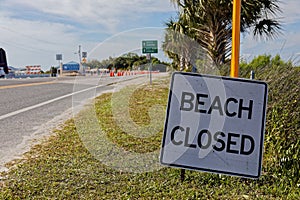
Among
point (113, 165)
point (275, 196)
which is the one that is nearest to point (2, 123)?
point (113, 165)

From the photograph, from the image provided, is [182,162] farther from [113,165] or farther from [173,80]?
[113,165]

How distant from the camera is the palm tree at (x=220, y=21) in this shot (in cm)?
1051

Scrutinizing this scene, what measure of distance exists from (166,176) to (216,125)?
1.03m

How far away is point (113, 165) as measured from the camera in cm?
366

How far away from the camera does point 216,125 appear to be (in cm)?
262

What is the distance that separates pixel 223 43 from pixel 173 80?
8572 millimetres

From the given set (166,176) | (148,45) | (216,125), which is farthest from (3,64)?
(216,125)

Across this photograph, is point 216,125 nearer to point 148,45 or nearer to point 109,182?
point 109,182

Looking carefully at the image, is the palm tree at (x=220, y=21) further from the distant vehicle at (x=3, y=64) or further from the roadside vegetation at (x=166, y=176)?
the distant vehicle at (x=3, y=64)

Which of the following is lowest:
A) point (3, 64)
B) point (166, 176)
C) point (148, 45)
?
point (166, 176)

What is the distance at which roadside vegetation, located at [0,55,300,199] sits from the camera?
116 inches

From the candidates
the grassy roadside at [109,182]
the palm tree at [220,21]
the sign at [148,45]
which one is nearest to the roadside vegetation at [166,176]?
the grassy roadside at [109,182]

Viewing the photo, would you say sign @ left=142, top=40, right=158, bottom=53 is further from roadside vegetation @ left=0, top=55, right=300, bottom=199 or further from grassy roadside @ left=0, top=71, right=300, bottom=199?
grassy roadside @ left=0, top=71, right=300, bottom=199

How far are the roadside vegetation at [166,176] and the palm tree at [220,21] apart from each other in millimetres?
6522
